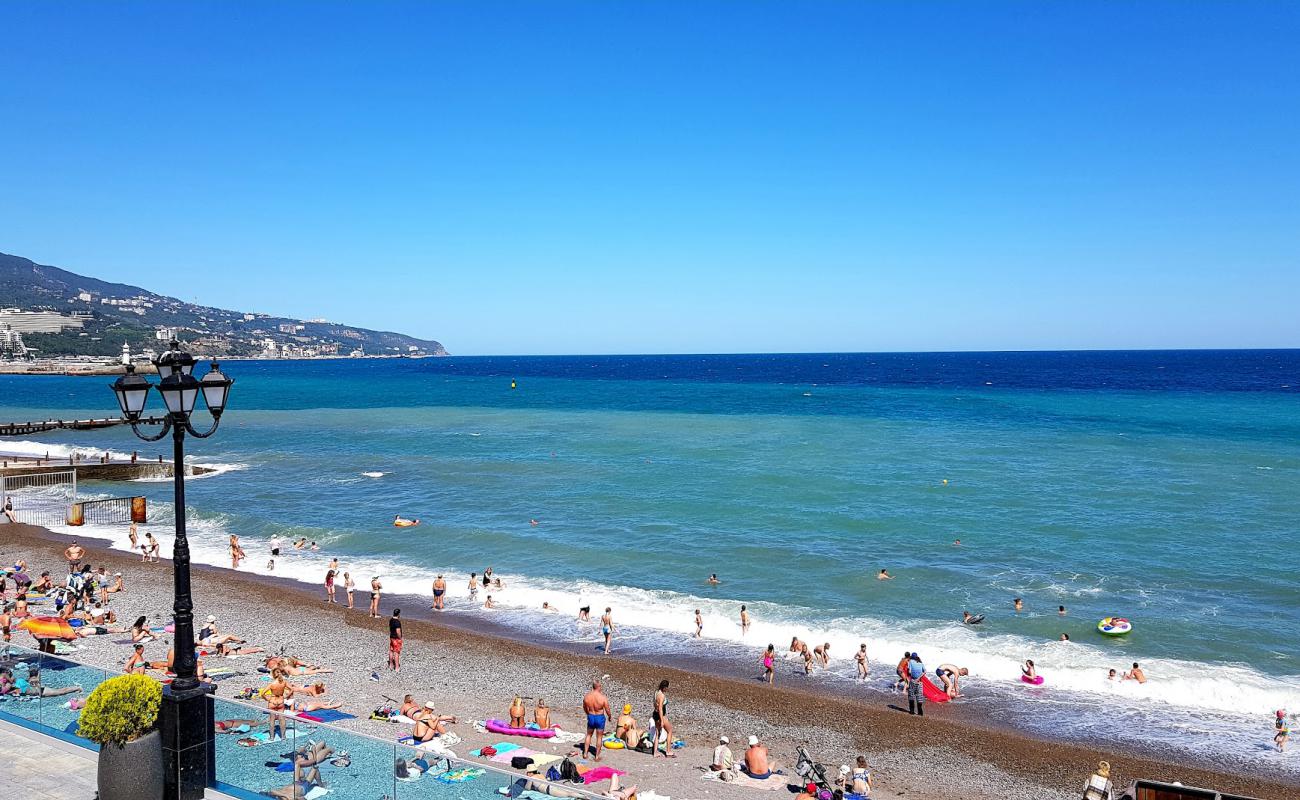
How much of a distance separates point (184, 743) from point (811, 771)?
987 centimetres

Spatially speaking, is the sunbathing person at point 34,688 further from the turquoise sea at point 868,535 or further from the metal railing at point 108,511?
the metal railing at point 108,511

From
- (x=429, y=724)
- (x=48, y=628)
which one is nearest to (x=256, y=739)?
(x=429, y=724)

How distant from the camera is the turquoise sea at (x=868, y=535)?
2047cm

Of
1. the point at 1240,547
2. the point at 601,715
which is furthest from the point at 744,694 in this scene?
the point at 1240,547

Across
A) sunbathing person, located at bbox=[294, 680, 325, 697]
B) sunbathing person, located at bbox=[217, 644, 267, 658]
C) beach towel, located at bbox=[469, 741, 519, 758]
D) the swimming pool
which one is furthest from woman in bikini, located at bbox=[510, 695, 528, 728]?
sunbathing person, located at bbox=[217, 644, 267, 658]

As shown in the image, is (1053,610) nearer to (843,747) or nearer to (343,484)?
(843,747)

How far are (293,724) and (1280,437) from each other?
73256 mm

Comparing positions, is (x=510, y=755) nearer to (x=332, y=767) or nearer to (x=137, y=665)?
(x=332, y=767)

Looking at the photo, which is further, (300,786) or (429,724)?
(429,724)

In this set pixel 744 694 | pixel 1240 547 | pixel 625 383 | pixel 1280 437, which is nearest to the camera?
pixel 744 694

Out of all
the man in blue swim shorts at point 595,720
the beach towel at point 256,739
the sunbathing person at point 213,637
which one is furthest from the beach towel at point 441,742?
the sunbathing person at point 213,637

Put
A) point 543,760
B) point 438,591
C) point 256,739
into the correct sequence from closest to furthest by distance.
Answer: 1. point 256,739
2. point 543,760
3. point 438,591

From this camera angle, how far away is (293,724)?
920cm

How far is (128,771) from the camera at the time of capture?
8.45m
